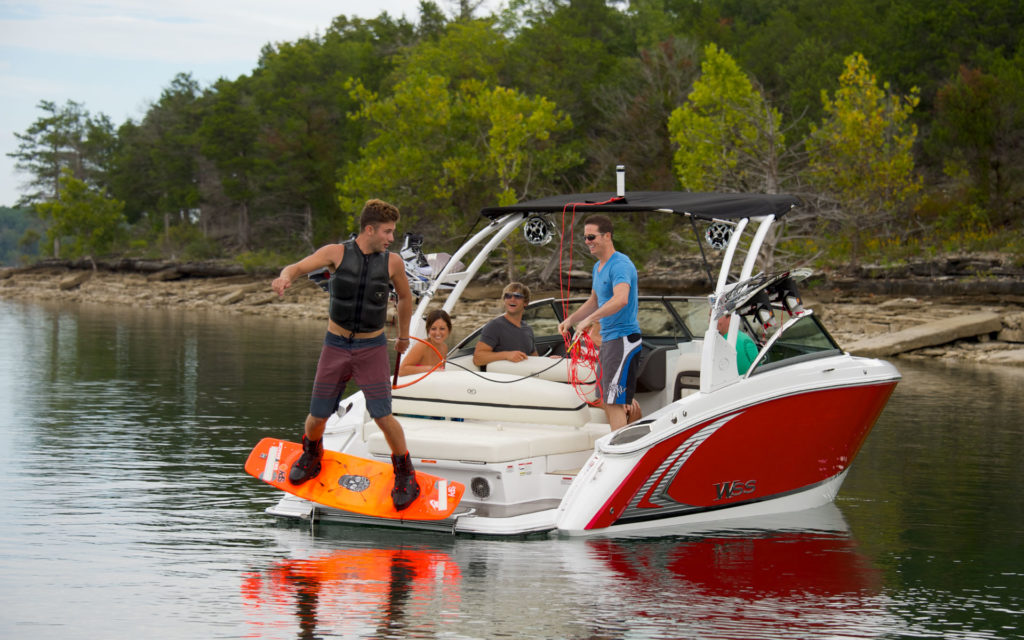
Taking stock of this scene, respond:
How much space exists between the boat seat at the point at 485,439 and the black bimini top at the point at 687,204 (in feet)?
4.81

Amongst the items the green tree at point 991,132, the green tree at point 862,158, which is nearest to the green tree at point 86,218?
the green tree at point 862,158

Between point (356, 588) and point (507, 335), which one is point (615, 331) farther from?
point (356, 588)

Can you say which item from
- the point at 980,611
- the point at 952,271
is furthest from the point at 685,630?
the point at 952,271

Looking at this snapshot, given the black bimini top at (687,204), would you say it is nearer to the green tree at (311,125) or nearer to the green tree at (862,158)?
the green tree at (862,158)

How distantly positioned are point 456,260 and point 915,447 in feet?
17.2

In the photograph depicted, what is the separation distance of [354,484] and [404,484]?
397 millimetres

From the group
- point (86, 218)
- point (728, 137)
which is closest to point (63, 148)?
point (86, 218)

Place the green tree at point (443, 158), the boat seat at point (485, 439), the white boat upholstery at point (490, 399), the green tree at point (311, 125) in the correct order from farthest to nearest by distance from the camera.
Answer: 1. the green tree at point (311, 125)
2. the green tree at point (443, 158)
3. the white boat upholstery at point (490, 399)
4. the boat seat at point (485, 439)

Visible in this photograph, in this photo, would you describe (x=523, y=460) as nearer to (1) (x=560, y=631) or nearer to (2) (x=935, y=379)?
(1) (x=560, y=631)

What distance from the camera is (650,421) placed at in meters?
6.77

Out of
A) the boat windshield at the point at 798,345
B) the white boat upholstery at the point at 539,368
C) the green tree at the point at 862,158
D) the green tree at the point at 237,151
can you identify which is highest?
the green tree at the point at 237,151

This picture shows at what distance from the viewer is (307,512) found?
7.29 metres

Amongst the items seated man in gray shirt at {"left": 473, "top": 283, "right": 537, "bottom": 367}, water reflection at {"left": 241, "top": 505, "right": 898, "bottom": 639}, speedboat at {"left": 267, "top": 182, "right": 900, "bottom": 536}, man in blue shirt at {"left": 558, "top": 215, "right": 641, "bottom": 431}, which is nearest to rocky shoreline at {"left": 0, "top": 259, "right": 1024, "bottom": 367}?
speedboat at {"left": 267, "top": 182, "right": 900, "bottom": 536}

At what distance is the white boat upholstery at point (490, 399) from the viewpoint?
733cm
